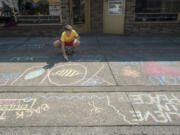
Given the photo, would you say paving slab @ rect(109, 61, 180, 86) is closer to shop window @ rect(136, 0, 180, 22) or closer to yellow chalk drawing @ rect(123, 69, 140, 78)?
yellow chalk drawing @ rect(123, 69, 140, 78)

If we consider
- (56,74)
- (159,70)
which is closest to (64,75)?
(56,74)

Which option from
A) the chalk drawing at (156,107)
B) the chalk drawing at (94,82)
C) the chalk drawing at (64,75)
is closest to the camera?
the chalk drawing at (156,107)

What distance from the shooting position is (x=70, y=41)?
19.4 feet

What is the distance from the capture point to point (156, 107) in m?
3.16

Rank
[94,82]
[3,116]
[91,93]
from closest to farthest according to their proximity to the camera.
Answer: [3,116] → [91,93] → [94,82]

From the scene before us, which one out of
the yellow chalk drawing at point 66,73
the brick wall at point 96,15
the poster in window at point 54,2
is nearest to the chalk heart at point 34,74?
the yellow chalk drawing at point 66,73

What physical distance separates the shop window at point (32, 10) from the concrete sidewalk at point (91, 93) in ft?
11.8

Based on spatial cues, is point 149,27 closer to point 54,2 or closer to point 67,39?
point 54,2

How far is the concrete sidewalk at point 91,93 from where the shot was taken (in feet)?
8.99

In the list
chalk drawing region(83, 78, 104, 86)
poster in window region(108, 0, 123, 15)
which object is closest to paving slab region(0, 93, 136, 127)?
chalk drawing region(83, 78, 104, 86)

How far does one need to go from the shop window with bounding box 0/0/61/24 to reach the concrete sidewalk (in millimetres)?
3604

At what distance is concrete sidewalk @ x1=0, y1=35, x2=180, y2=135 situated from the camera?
274 cm

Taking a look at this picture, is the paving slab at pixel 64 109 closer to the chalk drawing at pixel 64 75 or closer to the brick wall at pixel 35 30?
the chalk drawing at pixel 64 75

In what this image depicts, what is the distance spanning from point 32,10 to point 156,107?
8.38 metres
